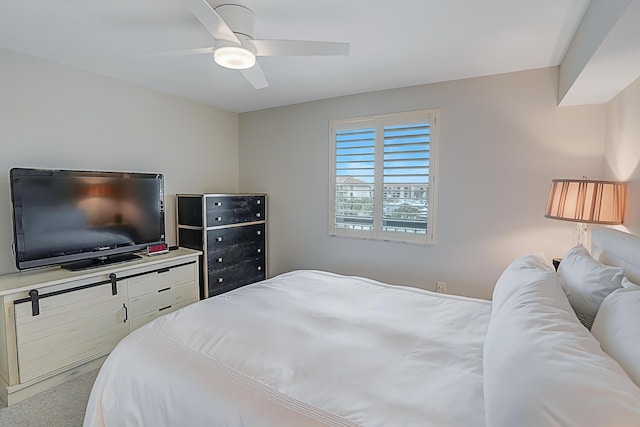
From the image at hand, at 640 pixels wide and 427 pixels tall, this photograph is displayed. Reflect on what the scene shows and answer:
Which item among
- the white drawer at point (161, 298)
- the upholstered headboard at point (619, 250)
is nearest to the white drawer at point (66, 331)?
the white drawer at point (161, 298)

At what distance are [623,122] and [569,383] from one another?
7.18 feet

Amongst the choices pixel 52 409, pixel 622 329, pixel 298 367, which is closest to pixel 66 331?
pixel 52 409

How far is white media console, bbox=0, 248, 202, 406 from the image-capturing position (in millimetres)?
2012

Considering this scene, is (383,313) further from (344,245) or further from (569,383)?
(344,245)

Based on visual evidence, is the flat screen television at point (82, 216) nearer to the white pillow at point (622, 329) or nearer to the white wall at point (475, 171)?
the white wall at point (475, 171)

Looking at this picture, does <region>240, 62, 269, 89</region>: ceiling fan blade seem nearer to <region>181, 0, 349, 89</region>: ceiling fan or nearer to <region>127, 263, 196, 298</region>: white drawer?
<region>181, 0, 349, 89</region>: ceiling fan

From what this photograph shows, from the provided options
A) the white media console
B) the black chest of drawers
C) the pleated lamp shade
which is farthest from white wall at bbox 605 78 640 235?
the white media console

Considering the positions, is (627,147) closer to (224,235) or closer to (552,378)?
(552,378)

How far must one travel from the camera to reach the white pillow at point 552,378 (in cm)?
64

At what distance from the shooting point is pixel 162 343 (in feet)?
4.52

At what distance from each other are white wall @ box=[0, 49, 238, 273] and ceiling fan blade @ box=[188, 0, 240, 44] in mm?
1925

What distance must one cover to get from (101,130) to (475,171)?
11.4ft

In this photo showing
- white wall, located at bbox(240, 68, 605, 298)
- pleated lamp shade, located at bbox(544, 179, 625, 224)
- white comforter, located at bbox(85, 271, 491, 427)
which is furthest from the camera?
white wall, located at bbox(240, 68, 605, 298)

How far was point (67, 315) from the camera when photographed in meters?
2.23
